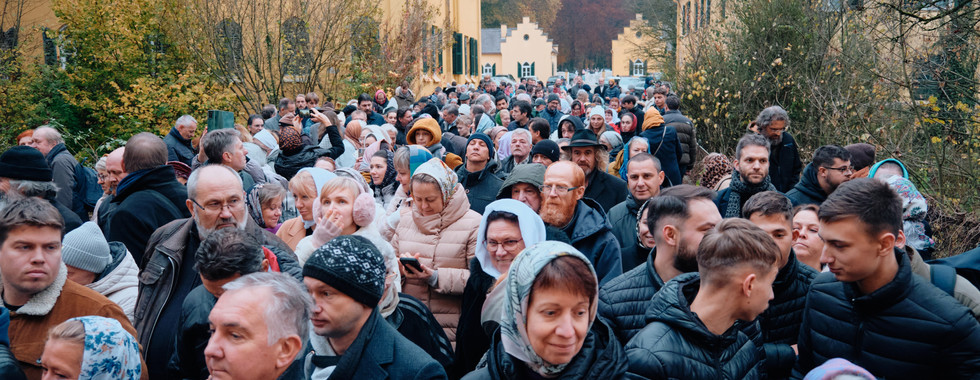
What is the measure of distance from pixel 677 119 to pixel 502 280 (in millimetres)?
7730

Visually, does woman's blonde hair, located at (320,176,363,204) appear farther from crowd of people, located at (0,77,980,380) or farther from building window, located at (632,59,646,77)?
building window, located at (632,59,646,77)

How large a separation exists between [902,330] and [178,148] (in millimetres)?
8011

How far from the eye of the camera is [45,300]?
11.4 ft

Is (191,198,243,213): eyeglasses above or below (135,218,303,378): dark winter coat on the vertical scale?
above

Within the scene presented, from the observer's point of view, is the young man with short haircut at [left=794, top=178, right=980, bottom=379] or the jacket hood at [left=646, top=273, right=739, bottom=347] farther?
the young man with short haircut at [left=794, top=178, right=980, bottom=379]

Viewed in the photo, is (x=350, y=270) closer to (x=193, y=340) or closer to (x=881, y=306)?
(x=193, y=340)

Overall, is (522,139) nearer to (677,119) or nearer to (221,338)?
(677,119)

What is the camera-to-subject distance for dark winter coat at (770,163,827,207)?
20.1 ft

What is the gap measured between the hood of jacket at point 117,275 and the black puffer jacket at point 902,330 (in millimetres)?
3575

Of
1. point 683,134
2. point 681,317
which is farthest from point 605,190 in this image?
point 683,134

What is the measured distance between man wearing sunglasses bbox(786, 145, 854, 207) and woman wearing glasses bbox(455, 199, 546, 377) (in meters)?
2.88

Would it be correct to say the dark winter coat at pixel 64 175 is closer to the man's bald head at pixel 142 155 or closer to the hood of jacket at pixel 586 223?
the man's bald head at pixel 142 155

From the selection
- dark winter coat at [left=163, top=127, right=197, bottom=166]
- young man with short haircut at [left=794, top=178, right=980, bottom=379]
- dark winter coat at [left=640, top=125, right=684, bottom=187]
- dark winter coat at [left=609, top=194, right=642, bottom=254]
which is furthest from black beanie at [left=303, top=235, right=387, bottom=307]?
dark winter coat at [left=640, top=125, right=684, bottom=187]

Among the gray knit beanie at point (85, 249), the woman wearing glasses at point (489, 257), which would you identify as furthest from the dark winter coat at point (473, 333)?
the gray knit beanie at point (85, 249)
